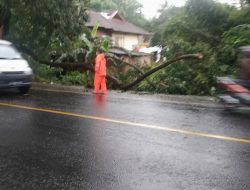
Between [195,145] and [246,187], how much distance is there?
82.1 inches

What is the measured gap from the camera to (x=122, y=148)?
6.94 meters

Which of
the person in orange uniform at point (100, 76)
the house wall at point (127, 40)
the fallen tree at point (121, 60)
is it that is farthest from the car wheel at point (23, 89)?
the house wall at point (127, 40)

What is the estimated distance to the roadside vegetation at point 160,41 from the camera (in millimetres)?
16344

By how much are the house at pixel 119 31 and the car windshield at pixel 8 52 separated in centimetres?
3369

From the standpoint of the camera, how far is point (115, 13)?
5600 cm

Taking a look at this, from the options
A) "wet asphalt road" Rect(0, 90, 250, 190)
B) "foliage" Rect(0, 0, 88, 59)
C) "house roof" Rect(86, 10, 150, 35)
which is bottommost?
"wet asphalt road" Rect(0, 90, 250, 190)

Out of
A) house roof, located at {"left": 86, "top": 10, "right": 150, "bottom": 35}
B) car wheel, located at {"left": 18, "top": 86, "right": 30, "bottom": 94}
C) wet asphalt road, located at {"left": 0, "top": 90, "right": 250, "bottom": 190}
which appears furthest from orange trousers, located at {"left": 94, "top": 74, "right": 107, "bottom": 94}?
house roof, located at {"left": 86, "top": 10, "right": 150, "bottom": 35}

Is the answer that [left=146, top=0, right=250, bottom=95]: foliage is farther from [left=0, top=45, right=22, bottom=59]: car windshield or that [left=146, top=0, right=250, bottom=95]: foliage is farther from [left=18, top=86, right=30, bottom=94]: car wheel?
[left=0, top=45, right=22, bottom=59]: car windshield

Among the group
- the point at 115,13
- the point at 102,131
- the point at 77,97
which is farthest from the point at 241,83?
the point at 115,13

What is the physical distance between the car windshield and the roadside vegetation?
3.59 m

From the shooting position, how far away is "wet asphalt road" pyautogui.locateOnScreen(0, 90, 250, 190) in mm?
5332

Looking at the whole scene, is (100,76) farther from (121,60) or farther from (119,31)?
(119,31)

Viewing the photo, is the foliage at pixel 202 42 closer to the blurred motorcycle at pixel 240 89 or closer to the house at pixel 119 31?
the blurred motorcycle at pixel 240 89

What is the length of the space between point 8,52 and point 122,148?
354 inches
